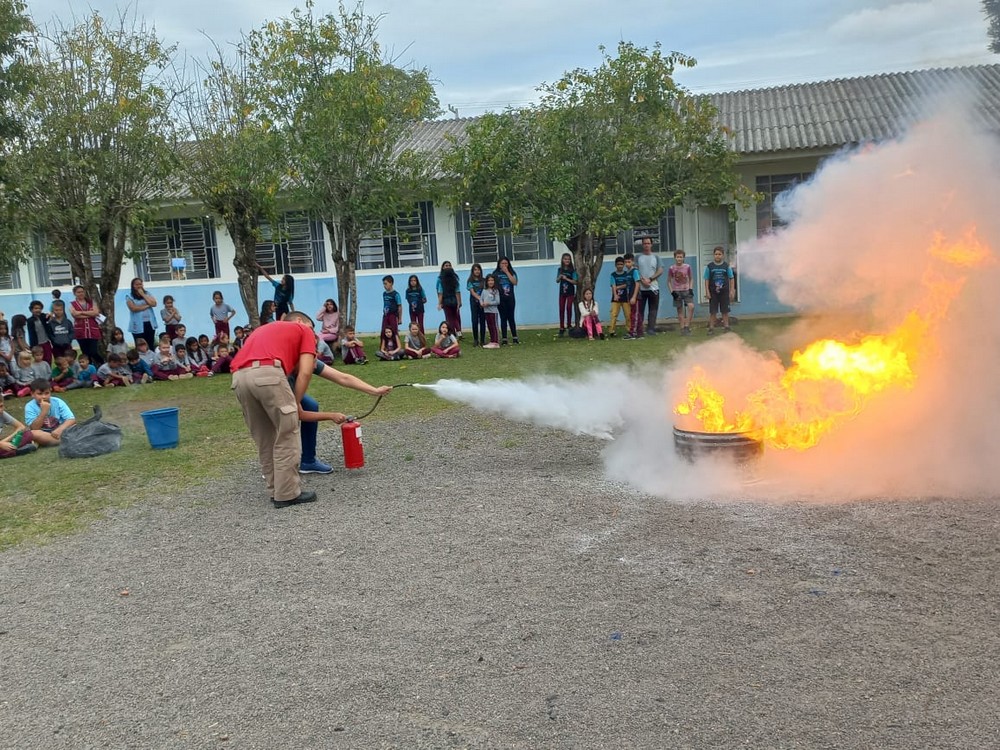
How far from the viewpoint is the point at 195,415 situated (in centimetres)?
1195

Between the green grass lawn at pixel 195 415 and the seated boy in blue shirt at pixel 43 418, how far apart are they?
19 centimetres

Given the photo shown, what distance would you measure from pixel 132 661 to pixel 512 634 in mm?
2010

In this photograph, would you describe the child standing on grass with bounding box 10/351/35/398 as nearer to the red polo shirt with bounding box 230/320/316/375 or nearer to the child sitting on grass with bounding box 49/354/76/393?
the child sitting on grass with bounding box 49/354/76/393

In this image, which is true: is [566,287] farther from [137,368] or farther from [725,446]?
[725,446]

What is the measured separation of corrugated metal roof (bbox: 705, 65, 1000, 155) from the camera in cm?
1908

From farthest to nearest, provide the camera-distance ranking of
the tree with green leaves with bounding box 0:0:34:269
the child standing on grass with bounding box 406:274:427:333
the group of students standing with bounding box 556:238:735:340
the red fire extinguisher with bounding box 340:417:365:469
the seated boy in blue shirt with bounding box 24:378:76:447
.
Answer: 1. the child standing on grass with bounding box 406:274:427:333
2. the group of students standing with bounding box 556:238:735:340
3. the tree with green leaves with bounding box 0:0:34:269
4. the seated boy in blue shirt with bounding box 24:378:76:447
5. the red fire extinguisher with bounding box 340:417:365:469

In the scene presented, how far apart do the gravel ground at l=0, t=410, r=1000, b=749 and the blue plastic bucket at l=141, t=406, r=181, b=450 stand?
2802 mm

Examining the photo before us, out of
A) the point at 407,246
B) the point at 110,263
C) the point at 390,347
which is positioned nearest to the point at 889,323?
the point at 390,347

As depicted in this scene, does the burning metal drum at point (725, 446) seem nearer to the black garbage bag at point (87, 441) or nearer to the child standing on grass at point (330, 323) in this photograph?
the black garbage bag at point (87, 441)

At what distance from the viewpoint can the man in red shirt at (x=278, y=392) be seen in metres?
7.07

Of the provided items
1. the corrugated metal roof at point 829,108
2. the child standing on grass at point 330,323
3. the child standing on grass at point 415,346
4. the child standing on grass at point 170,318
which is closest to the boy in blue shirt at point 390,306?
the child standing on grass at point 415,346

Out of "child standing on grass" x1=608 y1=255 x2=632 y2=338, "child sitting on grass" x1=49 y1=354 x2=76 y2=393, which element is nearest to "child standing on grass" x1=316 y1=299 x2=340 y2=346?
"child sitting on grass" x1=49 y1=354 x2=76 y2=393

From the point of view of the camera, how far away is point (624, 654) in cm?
419

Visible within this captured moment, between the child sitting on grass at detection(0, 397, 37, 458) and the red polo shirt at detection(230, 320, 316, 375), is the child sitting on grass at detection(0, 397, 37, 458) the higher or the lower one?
the lower one
